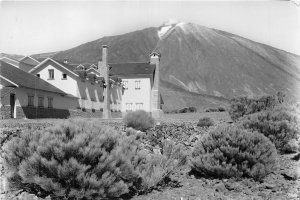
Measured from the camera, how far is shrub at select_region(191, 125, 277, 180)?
8.88 m

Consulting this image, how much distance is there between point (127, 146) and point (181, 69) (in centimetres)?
15963

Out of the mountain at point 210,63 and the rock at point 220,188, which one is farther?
the mountain at point 210,63

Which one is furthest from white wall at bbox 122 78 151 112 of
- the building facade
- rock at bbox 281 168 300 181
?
rock at bbox 281 168 300 181

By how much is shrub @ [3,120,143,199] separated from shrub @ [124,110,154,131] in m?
12.4

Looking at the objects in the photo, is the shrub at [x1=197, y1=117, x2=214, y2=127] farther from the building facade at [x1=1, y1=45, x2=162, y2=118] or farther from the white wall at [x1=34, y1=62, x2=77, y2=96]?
the white wall at [x1=34, y1=62, x2=77, y2=96]

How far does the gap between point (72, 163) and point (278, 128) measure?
27.5 feet

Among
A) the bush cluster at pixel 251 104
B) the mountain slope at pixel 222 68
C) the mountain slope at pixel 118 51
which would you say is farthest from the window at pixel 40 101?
the mountain slope at pixel 118 51

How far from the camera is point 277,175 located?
9430 millimetres

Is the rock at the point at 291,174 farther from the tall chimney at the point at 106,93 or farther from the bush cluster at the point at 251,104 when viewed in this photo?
the tall chimney at the point at 106,93

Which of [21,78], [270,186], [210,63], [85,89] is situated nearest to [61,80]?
[85,89]

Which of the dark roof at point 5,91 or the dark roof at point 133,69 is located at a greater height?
the dark roof at point 133,69

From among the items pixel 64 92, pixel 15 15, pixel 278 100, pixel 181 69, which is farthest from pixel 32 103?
pixel 181 69

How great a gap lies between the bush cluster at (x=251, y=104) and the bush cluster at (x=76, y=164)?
52.7 ft

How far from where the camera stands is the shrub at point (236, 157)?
8.88 m
